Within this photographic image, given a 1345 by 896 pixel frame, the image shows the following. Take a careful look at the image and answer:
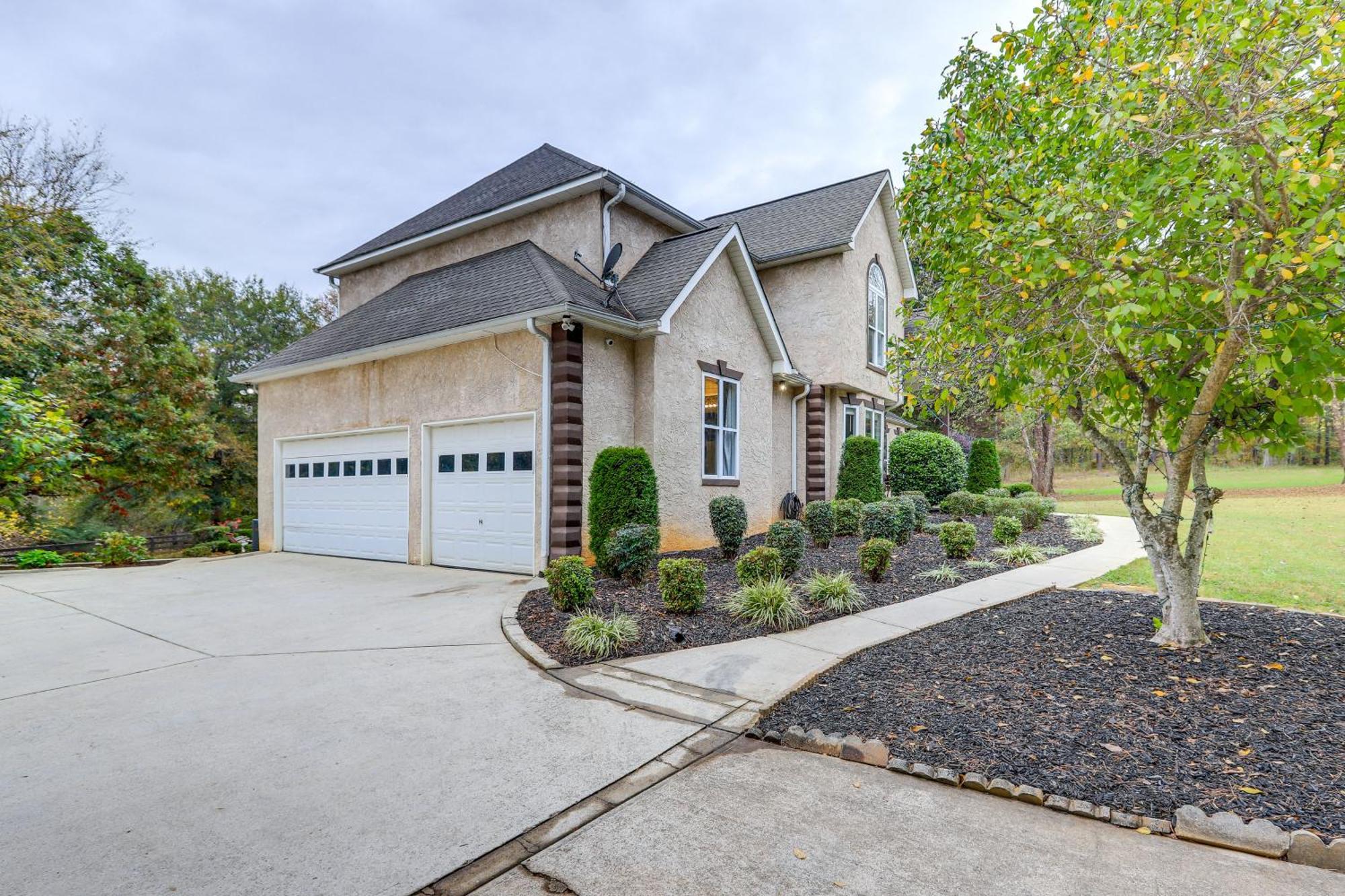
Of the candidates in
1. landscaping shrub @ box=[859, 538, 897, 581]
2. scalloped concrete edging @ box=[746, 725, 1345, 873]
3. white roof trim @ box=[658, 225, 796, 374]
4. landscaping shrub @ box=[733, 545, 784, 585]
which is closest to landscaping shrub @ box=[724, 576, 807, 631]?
landscaping shrub @ box=[733, 545, 784, 585]

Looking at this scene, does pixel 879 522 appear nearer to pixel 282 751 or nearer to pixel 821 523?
pixel 821 523

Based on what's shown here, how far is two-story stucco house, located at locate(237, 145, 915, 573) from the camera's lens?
908cm

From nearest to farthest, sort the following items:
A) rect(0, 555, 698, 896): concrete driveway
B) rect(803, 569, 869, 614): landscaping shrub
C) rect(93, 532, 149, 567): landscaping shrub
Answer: rect(0, 555, 698, 896): concrete driveway, rect(803, 569, 869, 614): landscaping shrub, rect(93, 532, 149, 567): landscaping shrub

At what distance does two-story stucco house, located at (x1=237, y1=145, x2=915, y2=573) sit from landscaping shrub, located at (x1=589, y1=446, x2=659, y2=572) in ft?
1.57

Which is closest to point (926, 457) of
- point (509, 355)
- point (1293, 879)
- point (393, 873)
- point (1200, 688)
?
point (509, 355)

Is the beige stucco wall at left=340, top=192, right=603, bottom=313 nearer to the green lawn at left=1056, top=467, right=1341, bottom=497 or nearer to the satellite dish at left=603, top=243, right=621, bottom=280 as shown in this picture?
the satellite dish at left=603, top=243, right=621, bottom=280

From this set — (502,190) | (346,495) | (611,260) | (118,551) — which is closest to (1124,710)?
(611,260)

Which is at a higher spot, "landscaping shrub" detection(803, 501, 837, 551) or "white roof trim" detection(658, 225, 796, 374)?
"white roof trim" detection(658, 225, 796, 374)

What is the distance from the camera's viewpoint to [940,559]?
30.9ft

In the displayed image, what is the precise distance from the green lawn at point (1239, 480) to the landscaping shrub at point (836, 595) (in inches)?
854

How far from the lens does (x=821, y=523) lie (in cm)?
1077

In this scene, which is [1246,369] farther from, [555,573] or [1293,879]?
[555,573]

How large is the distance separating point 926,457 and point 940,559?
26.0 feet

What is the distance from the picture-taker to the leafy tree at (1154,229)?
11.0 ft
